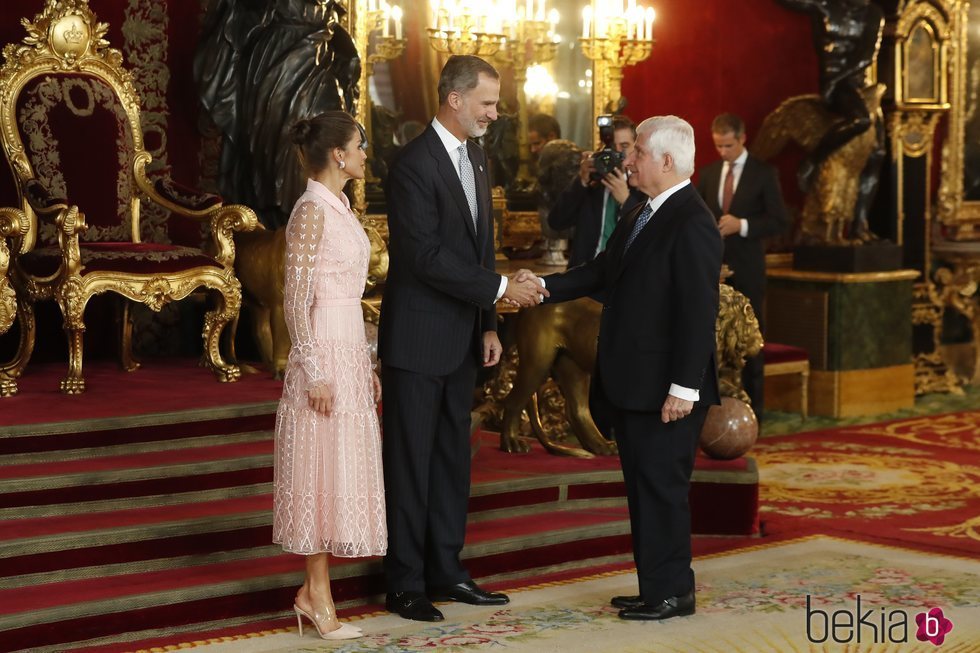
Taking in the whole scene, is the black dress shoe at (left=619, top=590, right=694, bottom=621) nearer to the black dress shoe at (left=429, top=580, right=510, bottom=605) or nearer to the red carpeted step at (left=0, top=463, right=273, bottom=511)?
the black dress shoe at (left=429, top=580, right=510, bottom=605)

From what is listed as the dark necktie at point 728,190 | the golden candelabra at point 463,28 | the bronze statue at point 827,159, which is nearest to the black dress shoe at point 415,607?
the golden candelabra at point 463,28

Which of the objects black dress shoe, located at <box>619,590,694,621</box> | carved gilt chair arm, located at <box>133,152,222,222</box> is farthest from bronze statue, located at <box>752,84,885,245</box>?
black dress shoe, located at <box>619,590,694,621</box>

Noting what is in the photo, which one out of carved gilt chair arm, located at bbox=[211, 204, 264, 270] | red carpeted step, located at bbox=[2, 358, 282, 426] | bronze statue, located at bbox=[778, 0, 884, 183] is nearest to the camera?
red carpeted step, located at bbox=[2, 358, 282, 426]

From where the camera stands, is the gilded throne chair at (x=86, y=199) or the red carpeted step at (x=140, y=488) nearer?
the red carpeted step at (x=140, y=488)

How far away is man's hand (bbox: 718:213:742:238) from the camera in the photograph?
7.91 meters

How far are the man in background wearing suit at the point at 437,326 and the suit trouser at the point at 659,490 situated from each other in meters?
0.52

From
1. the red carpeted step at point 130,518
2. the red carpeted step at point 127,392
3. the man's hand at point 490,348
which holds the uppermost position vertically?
the man's hand at point 490,348

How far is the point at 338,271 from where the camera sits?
412 cm

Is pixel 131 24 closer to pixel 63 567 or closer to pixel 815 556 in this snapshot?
pixel 63 567

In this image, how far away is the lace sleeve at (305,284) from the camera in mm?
4062

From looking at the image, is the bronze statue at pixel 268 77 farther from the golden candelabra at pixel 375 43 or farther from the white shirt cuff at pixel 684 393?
the white shirt cuff at pixel 684 393

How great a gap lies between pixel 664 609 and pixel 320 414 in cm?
124

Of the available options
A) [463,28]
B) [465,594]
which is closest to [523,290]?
[465,594]

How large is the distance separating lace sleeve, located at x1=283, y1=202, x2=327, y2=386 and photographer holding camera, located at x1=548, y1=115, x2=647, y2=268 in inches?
80.5
